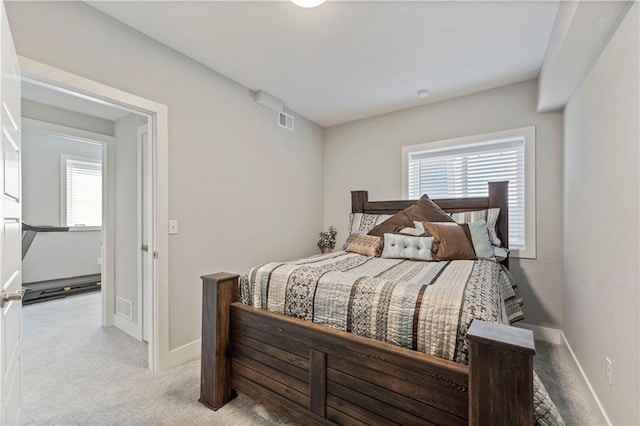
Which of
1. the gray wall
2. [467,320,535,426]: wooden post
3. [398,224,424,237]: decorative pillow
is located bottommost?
[467,320,535,426]: wooden post

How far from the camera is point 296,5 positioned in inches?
74.9

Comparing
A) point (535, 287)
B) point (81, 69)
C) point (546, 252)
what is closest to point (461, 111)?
point (546, 252)

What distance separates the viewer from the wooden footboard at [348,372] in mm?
990

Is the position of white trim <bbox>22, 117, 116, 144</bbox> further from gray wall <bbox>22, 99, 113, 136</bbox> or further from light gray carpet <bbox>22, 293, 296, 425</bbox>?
light gray carpet <bbox>22, 293, 296, 425</bbox>

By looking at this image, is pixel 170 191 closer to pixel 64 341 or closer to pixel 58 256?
pixel 64 341

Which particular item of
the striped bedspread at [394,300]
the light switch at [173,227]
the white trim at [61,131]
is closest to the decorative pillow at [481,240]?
the striped bedspread at [394,300]

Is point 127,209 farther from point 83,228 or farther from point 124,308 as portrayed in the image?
point 83,228

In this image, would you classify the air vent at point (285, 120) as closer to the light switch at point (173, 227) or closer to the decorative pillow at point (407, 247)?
the light switch at point (173, 227)

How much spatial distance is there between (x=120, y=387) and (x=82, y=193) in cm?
445

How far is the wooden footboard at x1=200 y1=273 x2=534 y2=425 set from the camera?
99 centimetres

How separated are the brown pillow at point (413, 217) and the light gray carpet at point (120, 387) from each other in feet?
4.77

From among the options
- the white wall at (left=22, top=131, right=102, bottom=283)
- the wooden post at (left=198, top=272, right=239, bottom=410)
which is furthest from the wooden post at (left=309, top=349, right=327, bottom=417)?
the white wall at (left=22, top=131, right=102, bottom=283)

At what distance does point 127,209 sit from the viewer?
10.7 feet

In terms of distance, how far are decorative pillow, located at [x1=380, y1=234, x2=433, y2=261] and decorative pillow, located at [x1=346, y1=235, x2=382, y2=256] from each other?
0.09m
